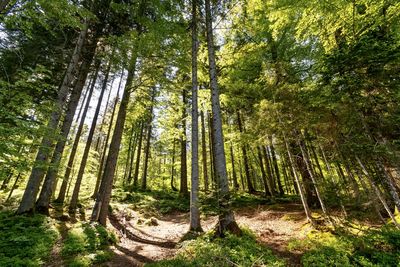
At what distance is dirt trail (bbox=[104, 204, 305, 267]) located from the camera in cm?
627

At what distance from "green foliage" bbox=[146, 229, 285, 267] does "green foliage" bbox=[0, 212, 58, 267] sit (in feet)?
10.2

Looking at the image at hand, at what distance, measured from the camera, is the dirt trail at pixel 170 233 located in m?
6.27

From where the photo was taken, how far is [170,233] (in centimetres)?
964

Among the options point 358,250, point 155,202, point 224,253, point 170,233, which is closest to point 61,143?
point 170,233

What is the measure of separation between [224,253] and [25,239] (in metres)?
5.79

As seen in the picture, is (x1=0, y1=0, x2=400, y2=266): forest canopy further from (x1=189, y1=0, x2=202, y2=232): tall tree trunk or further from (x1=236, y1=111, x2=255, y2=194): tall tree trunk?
(x1=236, y1=111, x2=255, y2=194): tall tree trunk

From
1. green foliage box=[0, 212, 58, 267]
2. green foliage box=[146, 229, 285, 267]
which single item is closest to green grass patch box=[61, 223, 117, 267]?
green foliage box=[0, 212, 58, 267]

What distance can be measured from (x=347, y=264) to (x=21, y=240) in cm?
841

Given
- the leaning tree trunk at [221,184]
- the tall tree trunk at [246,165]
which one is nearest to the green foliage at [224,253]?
the leaning tree trunk at [221,184]


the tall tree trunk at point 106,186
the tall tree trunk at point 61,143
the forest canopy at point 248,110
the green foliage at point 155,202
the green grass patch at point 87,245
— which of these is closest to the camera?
the forest canopy at point 248,110

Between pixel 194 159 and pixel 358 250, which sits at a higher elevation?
pixel 194 159

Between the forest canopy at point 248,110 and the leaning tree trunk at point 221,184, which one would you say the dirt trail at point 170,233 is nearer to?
the forest canopy at point 248,110

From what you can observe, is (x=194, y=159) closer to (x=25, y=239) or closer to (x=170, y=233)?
(x=170, y=233)

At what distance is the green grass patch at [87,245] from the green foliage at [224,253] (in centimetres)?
177
